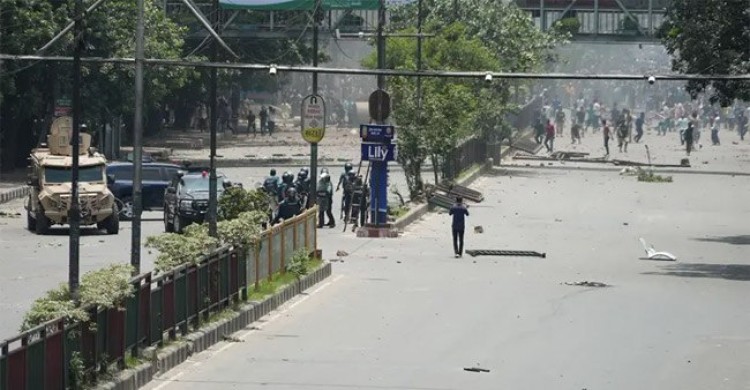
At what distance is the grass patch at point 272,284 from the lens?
28.3 m

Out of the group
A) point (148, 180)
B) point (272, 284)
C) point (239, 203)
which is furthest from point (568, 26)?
point (272, 284)

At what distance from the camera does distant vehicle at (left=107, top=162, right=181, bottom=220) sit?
156 ft

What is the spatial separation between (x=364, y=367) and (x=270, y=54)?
65.3m

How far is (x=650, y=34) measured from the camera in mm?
79250

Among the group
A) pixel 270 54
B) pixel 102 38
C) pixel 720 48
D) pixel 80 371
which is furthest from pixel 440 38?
pixel 80 371

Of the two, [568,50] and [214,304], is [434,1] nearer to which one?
[214,304]

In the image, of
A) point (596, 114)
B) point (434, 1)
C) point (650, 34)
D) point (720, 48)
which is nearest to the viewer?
point (720, 48)

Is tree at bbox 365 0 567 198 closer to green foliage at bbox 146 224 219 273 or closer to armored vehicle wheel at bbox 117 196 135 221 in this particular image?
armored vehicle wheel at bbox 117 196 135 221

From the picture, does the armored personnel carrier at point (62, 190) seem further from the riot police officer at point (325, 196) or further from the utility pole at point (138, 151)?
the utility pole at point (138, 151)

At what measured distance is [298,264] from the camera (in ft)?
104

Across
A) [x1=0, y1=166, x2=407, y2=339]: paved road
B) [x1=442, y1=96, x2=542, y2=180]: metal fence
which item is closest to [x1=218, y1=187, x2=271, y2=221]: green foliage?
[x1=0, y1=166, x2=407, y2=339]: paved road

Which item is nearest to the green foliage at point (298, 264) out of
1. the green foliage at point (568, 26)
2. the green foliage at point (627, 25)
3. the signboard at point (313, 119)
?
the signboard at point (313, 119)

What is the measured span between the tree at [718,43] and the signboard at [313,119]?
26.7 ft

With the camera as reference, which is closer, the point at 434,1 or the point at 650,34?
the point at 434,1
